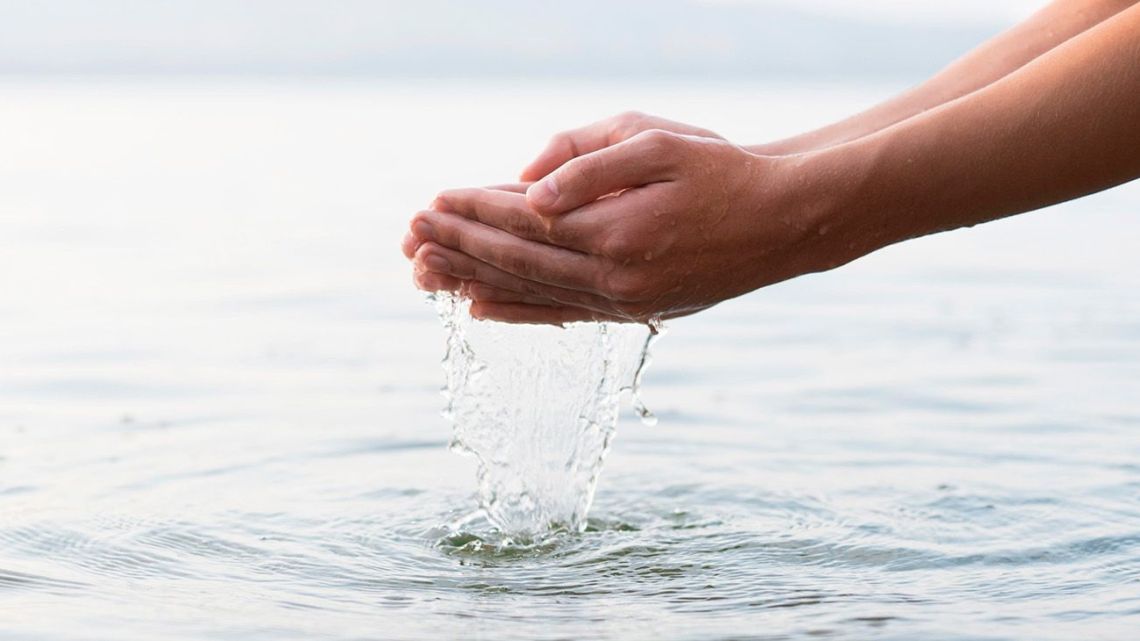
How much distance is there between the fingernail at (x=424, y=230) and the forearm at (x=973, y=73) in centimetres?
97

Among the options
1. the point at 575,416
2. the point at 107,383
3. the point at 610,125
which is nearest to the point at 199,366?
the point at 107,383

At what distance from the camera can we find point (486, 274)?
3367 millimetres

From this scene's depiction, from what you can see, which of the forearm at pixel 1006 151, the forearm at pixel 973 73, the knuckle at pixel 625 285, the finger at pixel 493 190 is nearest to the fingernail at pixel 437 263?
the finger at pixel 493 190

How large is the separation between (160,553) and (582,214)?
5.55 feet

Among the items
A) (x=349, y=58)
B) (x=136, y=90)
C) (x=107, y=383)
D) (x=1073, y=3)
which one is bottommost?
(x=107, y=383)

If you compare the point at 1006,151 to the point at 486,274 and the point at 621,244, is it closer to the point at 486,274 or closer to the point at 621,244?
the point at 621,244

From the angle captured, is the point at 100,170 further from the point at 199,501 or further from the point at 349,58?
the point at 349,58

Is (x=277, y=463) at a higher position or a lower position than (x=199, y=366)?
lower

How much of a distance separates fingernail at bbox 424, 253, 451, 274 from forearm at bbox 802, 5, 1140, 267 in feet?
2.70

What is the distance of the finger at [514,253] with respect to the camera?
10.4 feet

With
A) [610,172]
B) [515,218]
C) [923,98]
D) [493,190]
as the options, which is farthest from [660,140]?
[923,98]

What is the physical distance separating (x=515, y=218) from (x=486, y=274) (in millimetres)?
204

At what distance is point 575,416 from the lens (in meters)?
4.66

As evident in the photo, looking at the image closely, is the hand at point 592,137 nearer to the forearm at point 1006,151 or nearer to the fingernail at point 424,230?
the fingernail at point 424,230
